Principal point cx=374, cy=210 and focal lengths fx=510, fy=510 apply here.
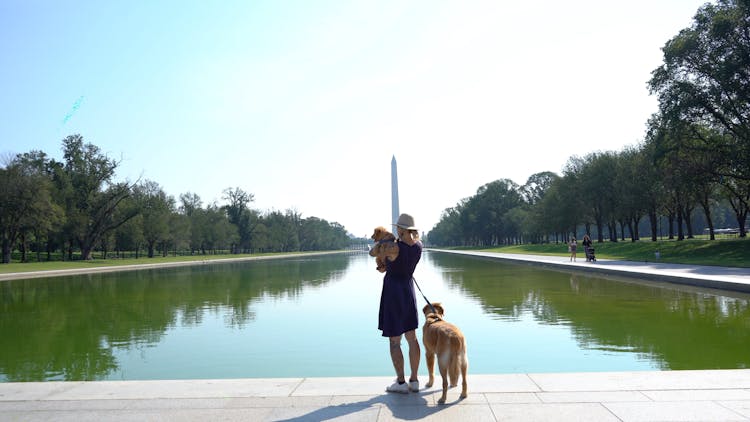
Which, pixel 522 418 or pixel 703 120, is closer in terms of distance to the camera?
pixel 522 418

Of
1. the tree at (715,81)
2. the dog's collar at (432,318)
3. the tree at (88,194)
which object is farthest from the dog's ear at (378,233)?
the tree at (88,194)

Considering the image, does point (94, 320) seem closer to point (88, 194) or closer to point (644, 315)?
point (644, 315)

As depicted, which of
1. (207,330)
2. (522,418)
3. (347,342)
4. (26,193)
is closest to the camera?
(522,418)

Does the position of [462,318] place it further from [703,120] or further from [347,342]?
Result: [703,120]

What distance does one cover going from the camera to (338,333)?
10.4 meters

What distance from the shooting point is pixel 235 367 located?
7.74 metres

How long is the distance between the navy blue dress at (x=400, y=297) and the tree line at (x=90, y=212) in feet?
164

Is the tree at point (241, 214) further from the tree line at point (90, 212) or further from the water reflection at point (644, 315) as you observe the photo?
the water reflection at point (644, 315)

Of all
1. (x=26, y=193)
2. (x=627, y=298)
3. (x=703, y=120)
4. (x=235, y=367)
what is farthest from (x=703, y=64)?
(x=26, y=193)

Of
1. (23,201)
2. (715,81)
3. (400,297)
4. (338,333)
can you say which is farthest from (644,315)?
(23,201)

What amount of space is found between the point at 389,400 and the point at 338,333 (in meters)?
5.51

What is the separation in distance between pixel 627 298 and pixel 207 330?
11.0 meters

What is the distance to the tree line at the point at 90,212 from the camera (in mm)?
46062

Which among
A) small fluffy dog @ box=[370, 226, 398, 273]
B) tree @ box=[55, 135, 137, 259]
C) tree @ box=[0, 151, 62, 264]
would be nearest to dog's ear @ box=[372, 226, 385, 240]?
small fluffy dog @ box=[370, 226, 398, 273]
